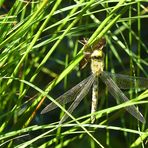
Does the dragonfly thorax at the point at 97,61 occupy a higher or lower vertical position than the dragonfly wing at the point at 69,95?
higher

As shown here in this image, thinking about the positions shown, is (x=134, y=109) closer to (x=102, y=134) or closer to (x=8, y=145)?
(x=8, y=145)

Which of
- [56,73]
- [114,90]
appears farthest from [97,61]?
[56,73]

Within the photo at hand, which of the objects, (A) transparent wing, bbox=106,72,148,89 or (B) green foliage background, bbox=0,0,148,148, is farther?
(A) transparent wing, bbox=106,72,148,89

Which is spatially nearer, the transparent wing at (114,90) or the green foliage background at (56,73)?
the green foliage background at (56,73)

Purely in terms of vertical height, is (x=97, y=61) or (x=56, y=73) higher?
(x=97, y=61)

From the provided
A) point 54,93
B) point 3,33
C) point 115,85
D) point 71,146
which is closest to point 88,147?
point 71,146

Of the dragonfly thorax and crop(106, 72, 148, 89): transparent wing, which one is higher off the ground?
the dragonfly thorax

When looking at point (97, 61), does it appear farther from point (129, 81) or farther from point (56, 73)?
point (56, 73)

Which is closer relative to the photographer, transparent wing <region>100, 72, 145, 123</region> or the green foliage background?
the green foliage background
